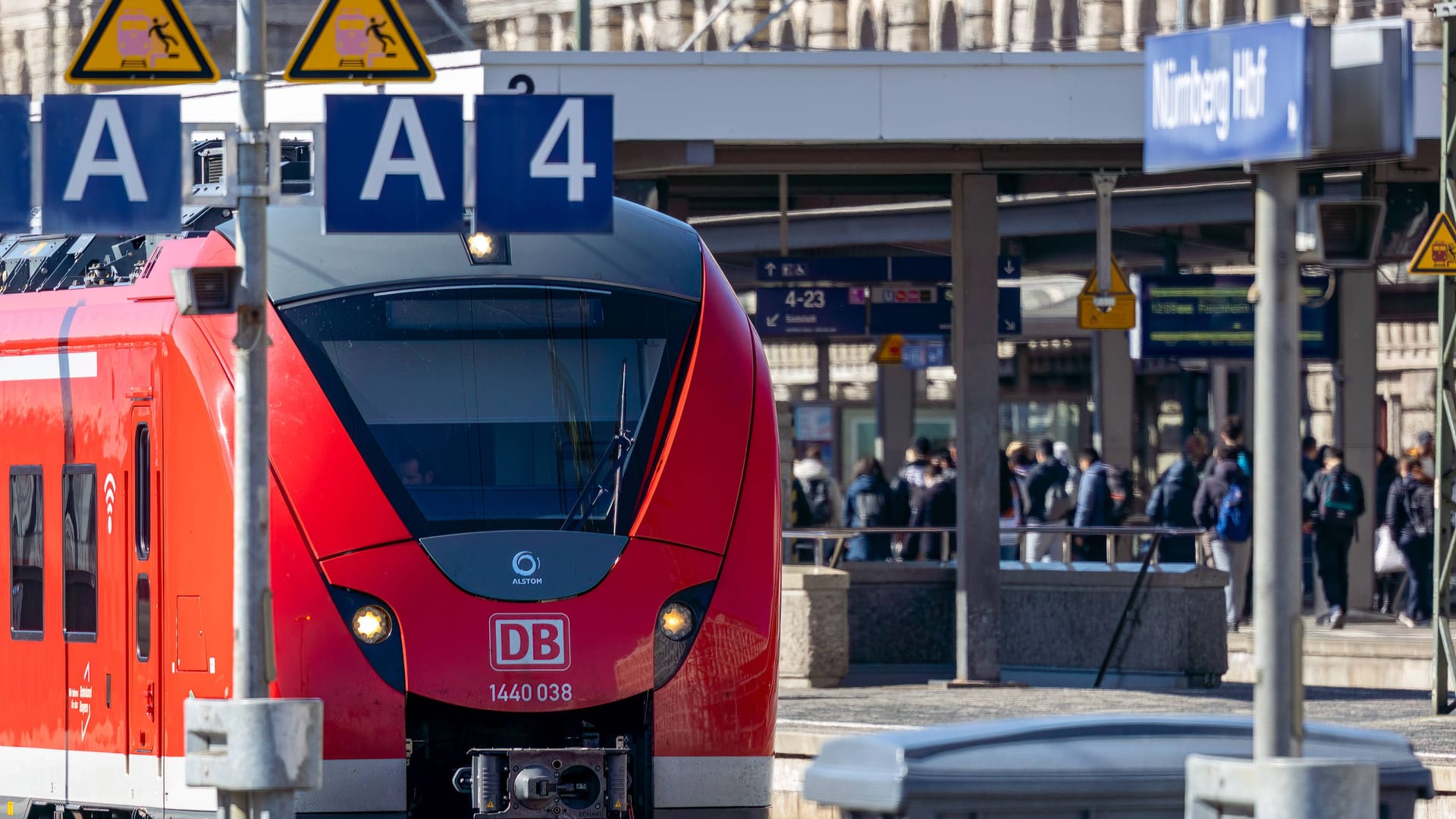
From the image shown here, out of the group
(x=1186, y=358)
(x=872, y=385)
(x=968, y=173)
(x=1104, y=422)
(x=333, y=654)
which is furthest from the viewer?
(x=872, y=385)

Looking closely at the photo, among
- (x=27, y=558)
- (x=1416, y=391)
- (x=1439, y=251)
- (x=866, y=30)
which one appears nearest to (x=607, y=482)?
(x=27, y=558)

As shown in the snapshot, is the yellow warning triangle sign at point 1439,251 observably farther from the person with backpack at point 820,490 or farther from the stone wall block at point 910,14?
the stone wall block at point 910,14

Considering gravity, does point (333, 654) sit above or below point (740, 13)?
below

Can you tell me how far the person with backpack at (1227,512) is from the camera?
21594 mm

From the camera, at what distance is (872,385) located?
47.6 meters

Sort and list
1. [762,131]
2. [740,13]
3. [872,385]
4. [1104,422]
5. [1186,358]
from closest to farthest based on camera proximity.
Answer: [762,131] → [1186,358] → [1104,422] → [872,385] → [740,13]

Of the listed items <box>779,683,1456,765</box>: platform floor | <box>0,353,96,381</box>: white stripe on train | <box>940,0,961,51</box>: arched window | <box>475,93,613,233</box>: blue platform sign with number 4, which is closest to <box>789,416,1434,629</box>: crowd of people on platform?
<box>779,683,1456,765</box>: platform floor

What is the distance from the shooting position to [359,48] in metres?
10.2

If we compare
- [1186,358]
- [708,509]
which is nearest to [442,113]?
[708,509]

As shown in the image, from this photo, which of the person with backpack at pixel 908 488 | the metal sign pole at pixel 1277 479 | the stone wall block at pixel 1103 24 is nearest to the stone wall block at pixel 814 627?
the person with backpack at pixel 908 488

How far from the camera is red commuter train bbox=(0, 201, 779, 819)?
10.1 m

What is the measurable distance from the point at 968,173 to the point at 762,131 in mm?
1750

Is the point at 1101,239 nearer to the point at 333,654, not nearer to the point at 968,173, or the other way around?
the point at 968,173

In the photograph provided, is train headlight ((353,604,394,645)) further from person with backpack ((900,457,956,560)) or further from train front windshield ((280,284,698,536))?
person with backpack ((900,457,956,560))
